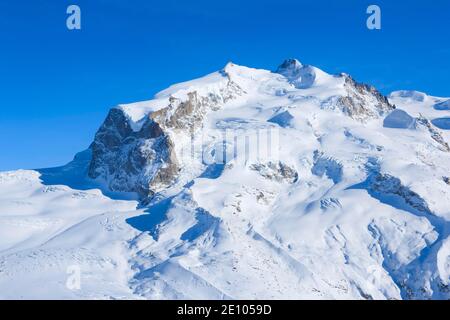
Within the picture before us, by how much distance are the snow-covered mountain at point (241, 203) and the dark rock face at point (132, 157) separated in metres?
0.36

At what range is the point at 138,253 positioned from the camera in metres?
98.8

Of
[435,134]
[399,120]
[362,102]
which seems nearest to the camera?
[435,134]

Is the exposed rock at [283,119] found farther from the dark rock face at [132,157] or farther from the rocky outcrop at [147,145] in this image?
the dark rock face at [132,157]

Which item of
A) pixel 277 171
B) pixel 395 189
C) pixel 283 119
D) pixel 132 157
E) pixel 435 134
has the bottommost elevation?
pixel 395 189

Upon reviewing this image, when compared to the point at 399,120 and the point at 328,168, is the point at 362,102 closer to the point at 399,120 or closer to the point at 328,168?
the point at 399,120

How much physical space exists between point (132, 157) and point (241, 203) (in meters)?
38.2

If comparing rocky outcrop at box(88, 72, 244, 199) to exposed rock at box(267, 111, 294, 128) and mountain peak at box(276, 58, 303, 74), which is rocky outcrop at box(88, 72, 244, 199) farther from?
mountain peak at box(276, 58, 303, 74)

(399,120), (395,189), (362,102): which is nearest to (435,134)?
(399,120)

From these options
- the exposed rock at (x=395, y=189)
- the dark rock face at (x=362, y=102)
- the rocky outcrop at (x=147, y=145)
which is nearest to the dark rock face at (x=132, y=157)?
the rocky outcrop at (x=147, y=145)

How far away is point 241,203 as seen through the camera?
10969 cm

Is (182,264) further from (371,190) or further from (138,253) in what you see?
(371,190)
